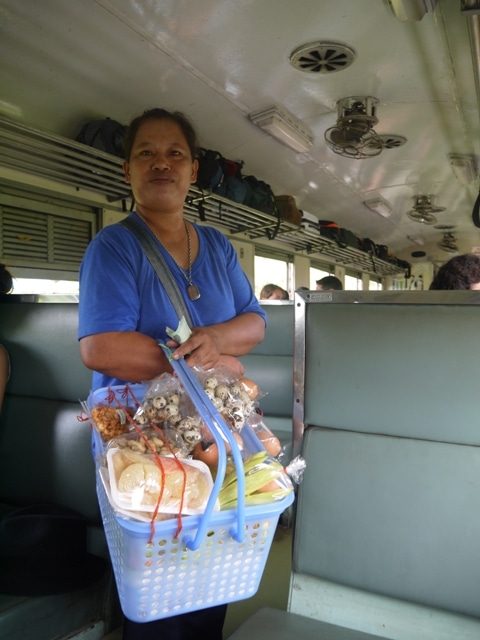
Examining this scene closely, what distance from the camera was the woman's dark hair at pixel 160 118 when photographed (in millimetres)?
1403

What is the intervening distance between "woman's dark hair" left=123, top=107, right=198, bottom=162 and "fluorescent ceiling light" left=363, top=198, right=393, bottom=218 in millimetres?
6999

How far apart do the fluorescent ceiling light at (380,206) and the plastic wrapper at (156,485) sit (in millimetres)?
7822

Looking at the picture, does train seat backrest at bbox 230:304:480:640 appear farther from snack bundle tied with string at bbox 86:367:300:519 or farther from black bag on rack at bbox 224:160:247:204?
black bag on rack at bbox 224:160:247:204

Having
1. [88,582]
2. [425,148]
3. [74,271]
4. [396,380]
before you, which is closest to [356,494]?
[396,380]

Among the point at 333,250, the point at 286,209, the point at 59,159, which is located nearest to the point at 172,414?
the point at 59,159

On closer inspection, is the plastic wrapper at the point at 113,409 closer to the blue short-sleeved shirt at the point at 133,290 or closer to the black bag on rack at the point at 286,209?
the blue short-sleeved shirt at the point at 133,290

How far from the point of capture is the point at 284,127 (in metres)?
4.54

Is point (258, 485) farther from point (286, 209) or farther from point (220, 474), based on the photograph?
point (286, 209)

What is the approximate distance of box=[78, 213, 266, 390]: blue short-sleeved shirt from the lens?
1152mm

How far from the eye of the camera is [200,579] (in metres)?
0.85

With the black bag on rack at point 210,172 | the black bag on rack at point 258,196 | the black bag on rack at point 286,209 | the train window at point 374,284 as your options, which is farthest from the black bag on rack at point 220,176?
the train window at point 374,284

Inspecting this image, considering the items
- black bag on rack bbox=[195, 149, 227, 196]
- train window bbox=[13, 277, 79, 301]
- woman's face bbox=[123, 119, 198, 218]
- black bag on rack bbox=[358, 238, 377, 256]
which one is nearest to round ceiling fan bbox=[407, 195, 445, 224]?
black bag on rack bbox=[358, 238, 377, 256]

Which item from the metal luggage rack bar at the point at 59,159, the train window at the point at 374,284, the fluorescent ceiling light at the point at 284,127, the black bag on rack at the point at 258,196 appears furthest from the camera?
the train window at the point at 374,284

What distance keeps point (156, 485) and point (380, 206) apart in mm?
8402
